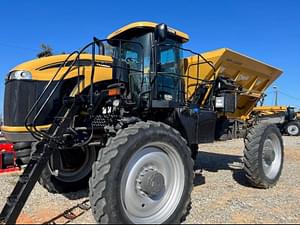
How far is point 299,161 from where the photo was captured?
12375 millimetres

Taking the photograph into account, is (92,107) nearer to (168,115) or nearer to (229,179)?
(168,115)

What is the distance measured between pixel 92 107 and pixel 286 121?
87.3ft

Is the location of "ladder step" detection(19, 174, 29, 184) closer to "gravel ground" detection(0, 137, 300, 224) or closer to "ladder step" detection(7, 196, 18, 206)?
"ladder step" detection(7, 196, 18, 206)

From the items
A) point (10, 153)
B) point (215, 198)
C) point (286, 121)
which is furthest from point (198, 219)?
point (286, 121)

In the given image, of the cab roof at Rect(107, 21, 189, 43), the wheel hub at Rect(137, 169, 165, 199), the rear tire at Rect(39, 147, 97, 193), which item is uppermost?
the cab roof at Rect(107, 21, 189, 43)

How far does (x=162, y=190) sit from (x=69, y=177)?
258cm

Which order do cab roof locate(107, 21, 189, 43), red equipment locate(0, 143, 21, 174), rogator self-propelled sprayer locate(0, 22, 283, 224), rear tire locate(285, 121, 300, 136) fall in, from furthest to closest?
rear tire locate(285, 121, 300, 136) < red equipment locate(0, 143, 21, 174) < cab roof locate(107, 21, 189, 43) < rogator self-propelled sprayer locate(0, 22, 283, 224)

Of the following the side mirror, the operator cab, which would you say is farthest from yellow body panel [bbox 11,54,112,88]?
the side mirror

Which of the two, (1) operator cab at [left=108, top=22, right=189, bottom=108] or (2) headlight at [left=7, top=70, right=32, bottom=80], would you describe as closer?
(2) headlight at [left=7, top=70, right=32, bottom=80]

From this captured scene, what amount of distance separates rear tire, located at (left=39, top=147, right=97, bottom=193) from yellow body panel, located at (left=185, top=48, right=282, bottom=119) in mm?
2525

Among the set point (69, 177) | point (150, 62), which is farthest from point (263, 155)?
point (69, 177)

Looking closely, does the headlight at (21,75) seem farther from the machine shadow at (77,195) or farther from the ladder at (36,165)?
the machine shadow at (77,195)

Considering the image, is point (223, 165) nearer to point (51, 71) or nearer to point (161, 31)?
point (161, 31)

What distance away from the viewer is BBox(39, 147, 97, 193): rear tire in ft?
21.5
